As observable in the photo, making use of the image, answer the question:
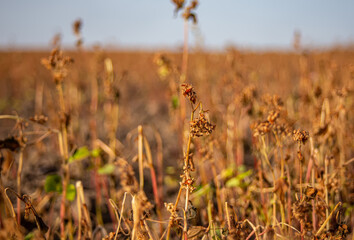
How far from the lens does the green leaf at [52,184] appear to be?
129cm

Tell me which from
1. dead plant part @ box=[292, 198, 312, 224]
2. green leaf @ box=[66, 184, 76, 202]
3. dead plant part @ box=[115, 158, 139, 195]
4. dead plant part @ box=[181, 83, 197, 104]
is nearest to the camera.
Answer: dead plant part @ box=[181, 83, 197, 104]

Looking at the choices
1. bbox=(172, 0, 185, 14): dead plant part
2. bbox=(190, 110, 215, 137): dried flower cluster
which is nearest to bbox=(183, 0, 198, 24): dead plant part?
bbox=(172, 0, 185, 14): dead plant part

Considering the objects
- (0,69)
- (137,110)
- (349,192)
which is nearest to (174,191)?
(349,192)

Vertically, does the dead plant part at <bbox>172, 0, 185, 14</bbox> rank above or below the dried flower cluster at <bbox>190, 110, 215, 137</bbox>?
above

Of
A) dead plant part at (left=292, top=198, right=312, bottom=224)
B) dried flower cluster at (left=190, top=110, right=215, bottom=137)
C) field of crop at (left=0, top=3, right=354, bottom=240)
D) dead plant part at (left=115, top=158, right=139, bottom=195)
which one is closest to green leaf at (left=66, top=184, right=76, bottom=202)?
field of crop at (left=0, top=3, right=354, bottom=240)

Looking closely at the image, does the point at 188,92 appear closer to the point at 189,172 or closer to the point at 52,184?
the point at 189,172

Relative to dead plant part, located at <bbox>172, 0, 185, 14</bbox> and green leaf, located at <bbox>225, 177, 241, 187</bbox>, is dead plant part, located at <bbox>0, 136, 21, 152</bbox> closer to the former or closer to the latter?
dead plant part, located at <bbox>172, 0, 185, 14</bbox>

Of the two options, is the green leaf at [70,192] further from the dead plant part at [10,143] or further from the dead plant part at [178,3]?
the dead plant part at [178,3]

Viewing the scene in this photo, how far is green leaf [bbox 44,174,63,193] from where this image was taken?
1290 millimetres

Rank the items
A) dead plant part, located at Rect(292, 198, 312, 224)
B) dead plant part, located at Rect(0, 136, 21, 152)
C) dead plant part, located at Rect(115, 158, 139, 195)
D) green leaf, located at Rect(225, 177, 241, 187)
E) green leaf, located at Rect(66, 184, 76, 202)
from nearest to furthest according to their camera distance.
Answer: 1. dead plant part, located at Rect(292, 198, 312, 224)
2. dead plant part, located at Rect(0, 136, 21, 152)
3. dead plant part, located at Rect(115, 158, 139, 195)
4. green leaf, located at Rect(66, 184, 76, 202)
5. green leaf, located at Rect(225, 177, 241, 187)

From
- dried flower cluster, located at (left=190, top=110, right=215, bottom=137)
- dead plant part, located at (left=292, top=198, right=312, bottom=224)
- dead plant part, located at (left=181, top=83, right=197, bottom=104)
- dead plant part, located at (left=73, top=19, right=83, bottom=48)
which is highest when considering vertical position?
dead plant part, located at (left=73, top=19, right=83, bottom=48)

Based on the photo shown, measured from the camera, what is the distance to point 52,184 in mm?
1325

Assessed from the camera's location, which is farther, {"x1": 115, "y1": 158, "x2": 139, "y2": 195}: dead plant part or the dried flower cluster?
{"x1": 115, "y1": 158, "x2": 139, "y2": 195}: dead plant part

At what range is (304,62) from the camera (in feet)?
8.45
